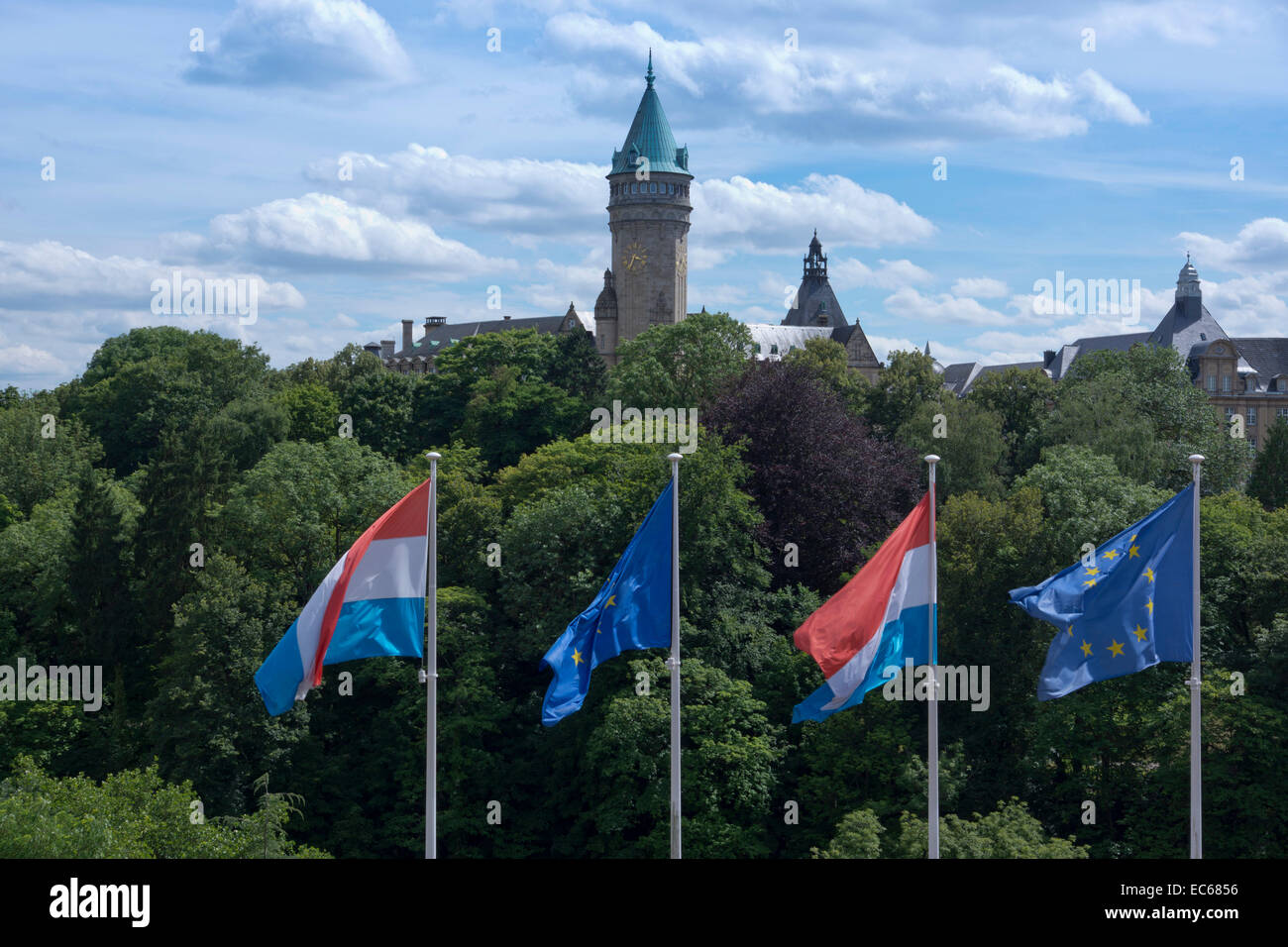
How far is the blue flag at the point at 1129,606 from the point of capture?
20422mm

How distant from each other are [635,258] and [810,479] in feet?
212

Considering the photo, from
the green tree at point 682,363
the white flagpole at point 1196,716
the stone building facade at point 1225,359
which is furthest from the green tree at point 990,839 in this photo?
the stone building facade at point 1225,359

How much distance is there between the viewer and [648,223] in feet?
375

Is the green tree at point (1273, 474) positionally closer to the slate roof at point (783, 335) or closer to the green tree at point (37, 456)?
the green tree at point (37, 456)

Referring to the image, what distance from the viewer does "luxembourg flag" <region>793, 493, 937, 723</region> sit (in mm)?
20750

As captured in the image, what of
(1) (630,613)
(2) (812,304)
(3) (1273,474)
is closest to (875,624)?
(1) (630,613)

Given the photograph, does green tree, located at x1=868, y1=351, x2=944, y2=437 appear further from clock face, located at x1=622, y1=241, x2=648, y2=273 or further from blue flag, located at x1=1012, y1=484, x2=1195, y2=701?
blue flag, located at x1=1012, y1=484, x2=1195, y2=701

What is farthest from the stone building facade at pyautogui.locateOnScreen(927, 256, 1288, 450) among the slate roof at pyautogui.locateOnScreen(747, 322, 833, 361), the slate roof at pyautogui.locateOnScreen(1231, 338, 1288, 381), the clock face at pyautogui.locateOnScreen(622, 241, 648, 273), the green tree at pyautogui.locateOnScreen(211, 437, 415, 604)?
the green tree at pyautogui.locateOnScreen(211, 437, 415, 604)

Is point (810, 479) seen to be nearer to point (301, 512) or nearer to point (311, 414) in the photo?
point (301, 512)

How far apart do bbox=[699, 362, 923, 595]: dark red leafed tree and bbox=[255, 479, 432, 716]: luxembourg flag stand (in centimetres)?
2807

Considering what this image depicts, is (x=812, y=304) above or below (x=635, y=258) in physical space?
above

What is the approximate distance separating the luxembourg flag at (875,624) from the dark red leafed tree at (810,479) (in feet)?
92.0
